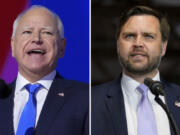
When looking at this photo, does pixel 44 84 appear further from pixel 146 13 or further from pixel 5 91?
pixel 146 13

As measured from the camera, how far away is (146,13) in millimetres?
3045

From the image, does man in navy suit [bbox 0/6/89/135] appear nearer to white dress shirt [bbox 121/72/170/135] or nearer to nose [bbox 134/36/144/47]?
white dress shirt [bbox 121/72/170/135]

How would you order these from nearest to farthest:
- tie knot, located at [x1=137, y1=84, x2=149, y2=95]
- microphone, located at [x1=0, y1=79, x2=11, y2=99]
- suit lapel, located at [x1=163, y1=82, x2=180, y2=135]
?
microphone, located at [x1=0, y1=79, x2=11, y2=99] → suit lapel, located at [x1=163, y1=82, x2=180, y2=135] → tie knot, located at [x1=137, y1=84, x2=149, y2=95]

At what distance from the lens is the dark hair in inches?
120

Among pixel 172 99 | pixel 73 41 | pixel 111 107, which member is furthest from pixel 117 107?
pixel 73 41

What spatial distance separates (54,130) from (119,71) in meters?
0.75

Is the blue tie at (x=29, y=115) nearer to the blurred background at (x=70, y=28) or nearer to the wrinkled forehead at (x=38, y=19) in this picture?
the blurred background at (x=70, y=28)

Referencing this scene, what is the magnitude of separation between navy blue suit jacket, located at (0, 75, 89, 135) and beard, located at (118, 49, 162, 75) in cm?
39

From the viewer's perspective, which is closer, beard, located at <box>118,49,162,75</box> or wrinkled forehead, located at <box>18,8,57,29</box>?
wrinkled forehead, located at <box>18,8,57,29</box>

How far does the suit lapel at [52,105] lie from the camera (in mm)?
2807

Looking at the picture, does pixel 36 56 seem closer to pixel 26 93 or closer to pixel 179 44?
pixel 26 93

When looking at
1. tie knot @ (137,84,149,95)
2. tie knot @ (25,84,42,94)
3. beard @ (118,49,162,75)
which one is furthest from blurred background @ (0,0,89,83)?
tie knot @ (137,84,149,95)

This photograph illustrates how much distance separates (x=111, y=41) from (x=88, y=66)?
0.30m

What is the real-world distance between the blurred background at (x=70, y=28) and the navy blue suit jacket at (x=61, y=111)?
0.10 metres
